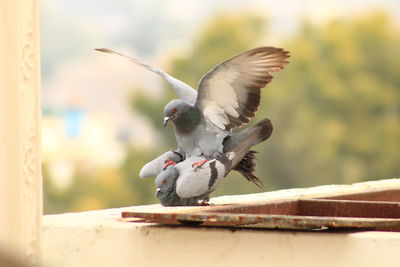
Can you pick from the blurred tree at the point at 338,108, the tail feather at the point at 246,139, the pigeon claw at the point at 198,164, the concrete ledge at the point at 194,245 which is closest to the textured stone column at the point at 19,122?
the concrete ledge at the point at 194,245

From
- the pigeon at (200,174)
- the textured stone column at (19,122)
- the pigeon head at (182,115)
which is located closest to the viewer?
the textured stone column at (19,122)

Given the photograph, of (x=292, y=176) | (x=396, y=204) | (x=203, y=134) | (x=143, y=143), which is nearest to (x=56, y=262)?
(x=203, y=134)

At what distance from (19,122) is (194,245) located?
29.3 inches

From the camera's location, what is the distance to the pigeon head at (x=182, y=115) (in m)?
4.70

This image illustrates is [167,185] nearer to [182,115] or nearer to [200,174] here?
[200,174]

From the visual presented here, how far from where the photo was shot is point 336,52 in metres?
49.6

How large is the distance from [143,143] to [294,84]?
20.8 ft

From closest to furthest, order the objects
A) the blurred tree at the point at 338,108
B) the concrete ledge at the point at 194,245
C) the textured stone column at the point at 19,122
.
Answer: the concrete ledge at the point at 194,245 → the textured stone column at the point at 19,122 → the blurred tree at the point at 338,108

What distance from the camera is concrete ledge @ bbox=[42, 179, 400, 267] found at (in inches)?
154

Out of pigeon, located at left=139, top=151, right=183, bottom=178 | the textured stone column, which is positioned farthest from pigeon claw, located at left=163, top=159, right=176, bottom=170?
A: the textured stone column

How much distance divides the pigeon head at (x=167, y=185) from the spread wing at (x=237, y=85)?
0.90ft

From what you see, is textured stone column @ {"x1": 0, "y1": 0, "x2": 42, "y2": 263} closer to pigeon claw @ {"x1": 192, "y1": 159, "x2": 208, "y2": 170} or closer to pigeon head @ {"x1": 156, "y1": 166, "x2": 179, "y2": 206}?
pigeon head @ {"x1": 156, "y1": 166, "x2": 179, "y2": 206}

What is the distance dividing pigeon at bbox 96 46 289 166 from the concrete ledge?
31 centimetres

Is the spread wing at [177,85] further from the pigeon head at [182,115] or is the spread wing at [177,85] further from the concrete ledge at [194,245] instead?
the concrete ledge at [194,245]
